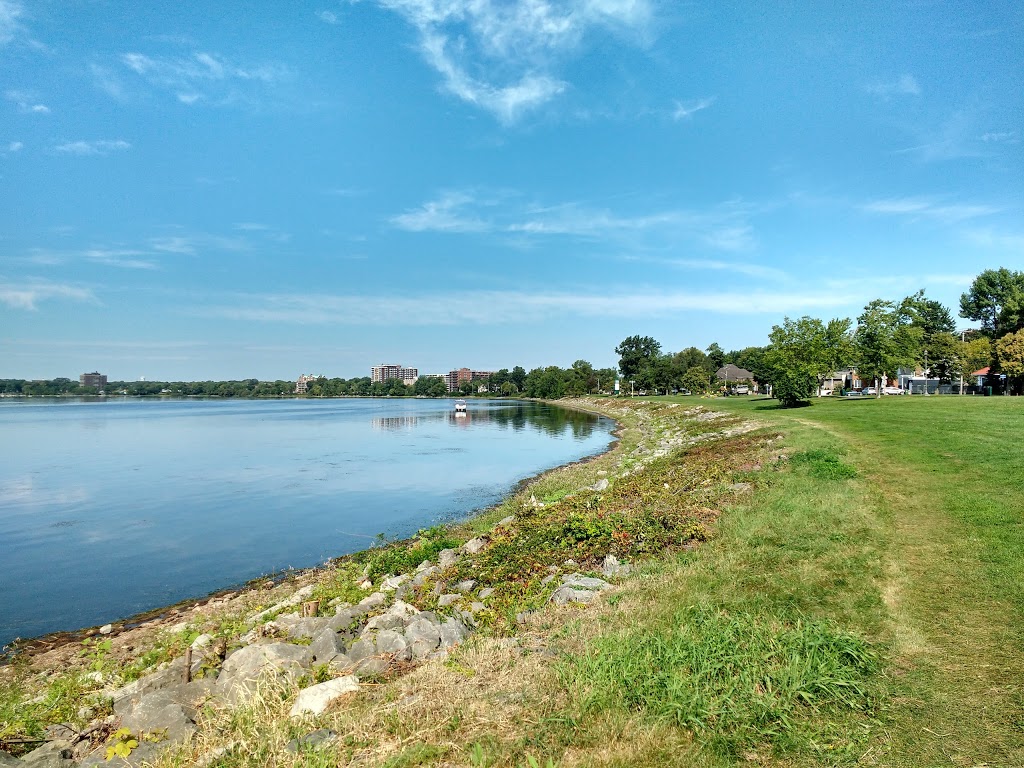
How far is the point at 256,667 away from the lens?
6027 millimetres

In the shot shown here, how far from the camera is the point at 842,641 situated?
5.20m

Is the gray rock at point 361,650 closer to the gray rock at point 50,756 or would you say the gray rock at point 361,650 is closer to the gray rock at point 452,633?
the gray rock at point 452,633

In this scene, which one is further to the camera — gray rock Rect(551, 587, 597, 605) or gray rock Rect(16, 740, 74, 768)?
gray rock Rect(551, 587, 597, 605)

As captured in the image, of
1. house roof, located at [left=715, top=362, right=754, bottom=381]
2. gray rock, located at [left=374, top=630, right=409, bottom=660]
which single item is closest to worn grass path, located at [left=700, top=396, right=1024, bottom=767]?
gray rock, located at [left=374, top=630, right=409, bottom=660]

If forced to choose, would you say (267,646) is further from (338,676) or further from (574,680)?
(574,680)

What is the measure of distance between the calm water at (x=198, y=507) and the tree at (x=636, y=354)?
95041mm

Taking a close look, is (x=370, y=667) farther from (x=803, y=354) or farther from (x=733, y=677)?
(x=803, y=354)

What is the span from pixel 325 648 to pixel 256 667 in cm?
75

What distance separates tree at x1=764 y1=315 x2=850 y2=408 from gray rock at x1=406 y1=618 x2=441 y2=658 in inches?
1643

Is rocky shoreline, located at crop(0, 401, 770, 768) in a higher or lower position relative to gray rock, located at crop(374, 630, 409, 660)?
lower

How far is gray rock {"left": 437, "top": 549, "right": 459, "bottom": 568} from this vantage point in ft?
35.1

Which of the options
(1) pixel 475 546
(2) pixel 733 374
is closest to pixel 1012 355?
(2) pixel 733 374

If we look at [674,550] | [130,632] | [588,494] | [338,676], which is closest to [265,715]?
[338,676]

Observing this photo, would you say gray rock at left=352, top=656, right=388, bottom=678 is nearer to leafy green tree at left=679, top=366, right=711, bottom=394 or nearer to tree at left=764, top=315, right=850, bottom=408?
tree at left=764, top=315, right=850, bottom=408
